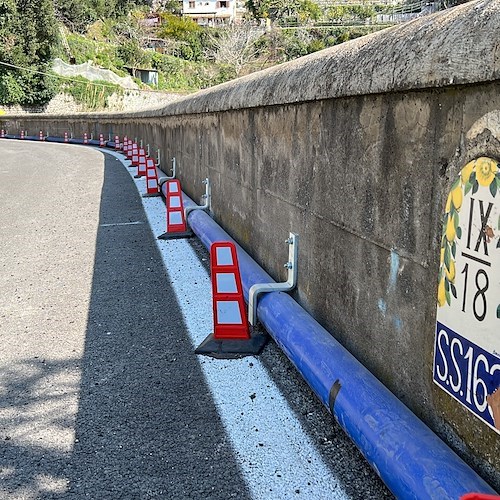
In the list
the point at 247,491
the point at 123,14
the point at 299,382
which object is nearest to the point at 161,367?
the point at 299,382

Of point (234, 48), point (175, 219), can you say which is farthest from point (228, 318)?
point (234, 48)

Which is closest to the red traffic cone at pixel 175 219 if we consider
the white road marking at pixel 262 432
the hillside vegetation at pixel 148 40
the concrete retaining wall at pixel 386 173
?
the concrete retaining wall at pixel 386 173

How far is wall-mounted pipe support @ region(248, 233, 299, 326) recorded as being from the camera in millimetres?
4160

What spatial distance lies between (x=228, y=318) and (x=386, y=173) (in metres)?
1.82

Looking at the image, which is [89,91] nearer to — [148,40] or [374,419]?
[148,40]

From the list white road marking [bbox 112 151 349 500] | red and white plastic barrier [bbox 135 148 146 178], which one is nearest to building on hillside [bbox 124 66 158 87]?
red and white plastic barrier [bbox 135 148 146 178]

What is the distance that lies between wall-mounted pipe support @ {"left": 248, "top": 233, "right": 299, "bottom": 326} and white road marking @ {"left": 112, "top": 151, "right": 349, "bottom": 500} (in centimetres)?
42

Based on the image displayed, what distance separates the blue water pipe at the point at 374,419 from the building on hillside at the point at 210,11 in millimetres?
135359

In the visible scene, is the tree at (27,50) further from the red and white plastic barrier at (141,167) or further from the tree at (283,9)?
the tree at (283,9)

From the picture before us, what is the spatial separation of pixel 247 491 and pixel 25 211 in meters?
8.72

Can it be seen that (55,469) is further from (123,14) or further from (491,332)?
(123,14)

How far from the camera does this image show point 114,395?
3414mm

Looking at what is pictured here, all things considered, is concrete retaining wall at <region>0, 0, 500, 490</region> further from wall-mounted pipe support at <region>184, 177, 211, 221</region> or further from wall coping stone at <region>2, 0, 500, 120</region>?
wall-mounted pipe support at <region>184, 177, 211, 221</region>

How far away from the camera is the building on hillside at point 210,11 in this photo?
131m
